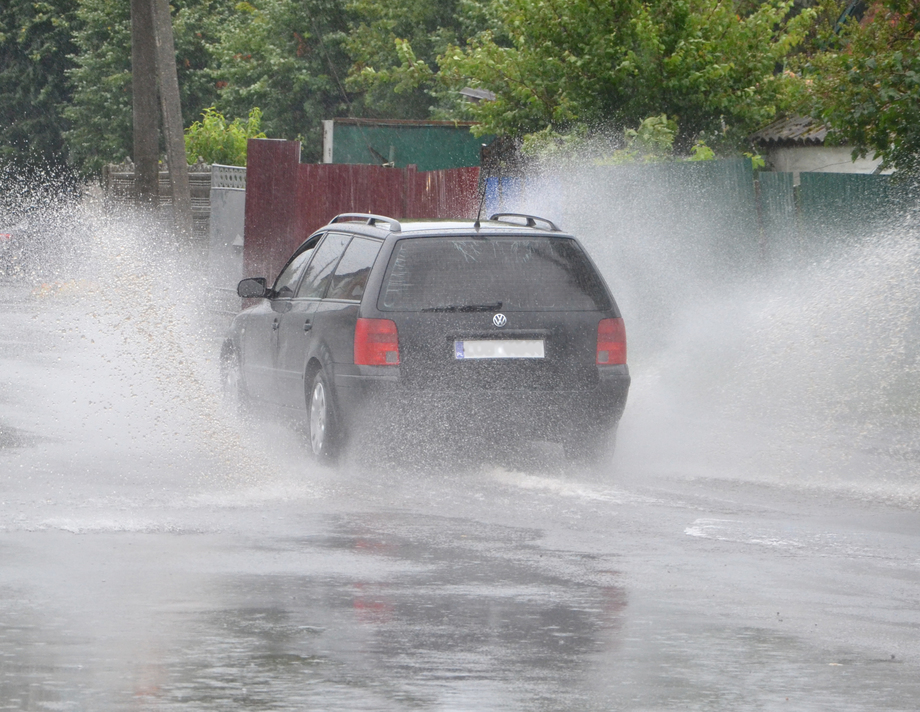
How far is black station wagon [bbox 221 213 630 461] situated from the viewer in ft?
31.4

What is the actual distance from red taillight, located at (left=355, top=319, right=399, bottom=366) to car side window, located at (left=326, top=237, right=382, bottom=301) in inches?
11.1

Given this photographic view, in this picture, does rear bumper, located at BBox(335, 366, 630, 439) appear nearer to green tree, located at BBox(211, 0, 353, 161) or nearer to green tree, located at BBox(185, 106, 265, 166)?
green tree, located at BBox(185, 106, 265, 166)

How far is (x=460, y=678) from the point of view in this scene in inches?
203

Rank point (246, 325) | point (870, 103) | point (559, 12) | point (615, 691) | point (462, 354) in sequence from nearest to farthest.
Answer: point (615, 691) → point (462, 354) → point (246, 325) → point (870, 103) → point (559, 12)

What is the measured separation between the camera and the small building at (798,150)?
26.2 m

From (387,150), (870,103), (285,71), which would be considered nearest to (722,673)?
(870,103)

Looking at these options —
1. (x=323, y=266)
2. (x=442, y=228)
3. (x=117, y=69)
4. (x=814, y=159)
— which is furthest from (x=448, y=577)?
(x=117, y=69)

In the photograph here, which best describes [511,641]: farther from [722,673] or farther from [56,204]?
[56,204]

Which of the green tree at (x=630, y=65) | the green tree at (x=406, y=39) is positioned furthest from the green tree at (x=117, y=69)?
the green tree at (x=630, y=65)

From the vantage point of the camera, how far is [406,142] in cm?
3044

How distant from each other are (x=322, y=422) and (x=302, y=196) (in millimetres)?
13368

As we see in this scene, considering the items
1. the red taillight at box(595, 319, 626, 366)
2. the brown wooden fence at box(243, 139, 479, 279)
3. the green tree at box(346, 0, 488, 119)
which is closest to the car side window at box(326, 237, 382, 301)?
the red taillight at box(595, 319, 626, 366)

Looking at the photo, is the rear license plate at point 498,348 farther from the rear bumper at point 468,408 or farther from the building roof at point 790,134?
the building roof at point 790,134

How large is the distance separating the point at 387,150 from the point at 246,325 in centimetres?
1892
